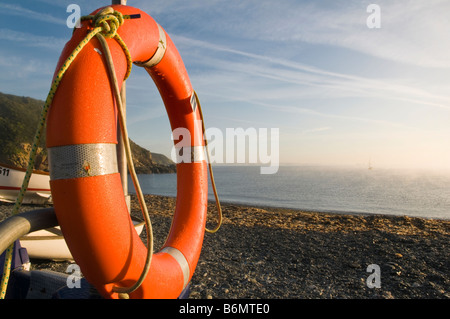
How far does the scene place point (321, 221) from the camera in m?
9.03

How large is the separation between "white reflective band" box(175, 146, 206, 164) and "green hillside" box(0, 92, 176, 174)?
1219 inches

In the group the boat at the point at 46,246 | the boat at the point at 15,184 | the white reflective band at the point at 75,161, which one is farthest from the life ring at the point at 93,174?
the boat at the point at 15,184

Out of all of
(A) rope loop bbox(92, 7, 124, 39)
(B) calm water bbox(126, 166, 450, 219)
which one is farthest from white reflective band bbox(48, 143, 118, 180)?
(B) calm water bbox(126, 166, 450, 219)

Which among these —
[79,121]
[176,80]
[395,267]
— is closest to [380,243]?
[395,267]

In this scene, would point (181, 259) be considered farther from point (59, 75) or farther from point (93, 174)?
point (59, 75)

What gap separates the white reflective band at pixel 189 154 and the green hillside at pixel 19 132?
31.0 metres

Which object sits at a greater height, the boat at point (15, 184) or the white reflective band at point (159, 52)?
the white reflective band at point (159, 52)

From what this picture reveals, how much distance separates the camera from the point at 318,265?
4.55 m

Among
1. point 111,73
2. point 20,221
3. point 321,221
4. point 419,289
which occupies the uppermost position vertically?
point 111,73

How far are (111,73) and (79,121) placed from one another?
357 millimetres

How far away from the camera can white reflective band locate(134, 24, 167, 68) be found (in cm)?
258

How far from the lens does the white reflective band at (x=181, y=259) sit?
2.48 meters

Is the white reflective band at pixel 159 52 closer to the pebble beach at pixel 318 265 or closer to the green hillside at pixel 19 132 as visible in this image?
the pebble beach at pixel 318 265
